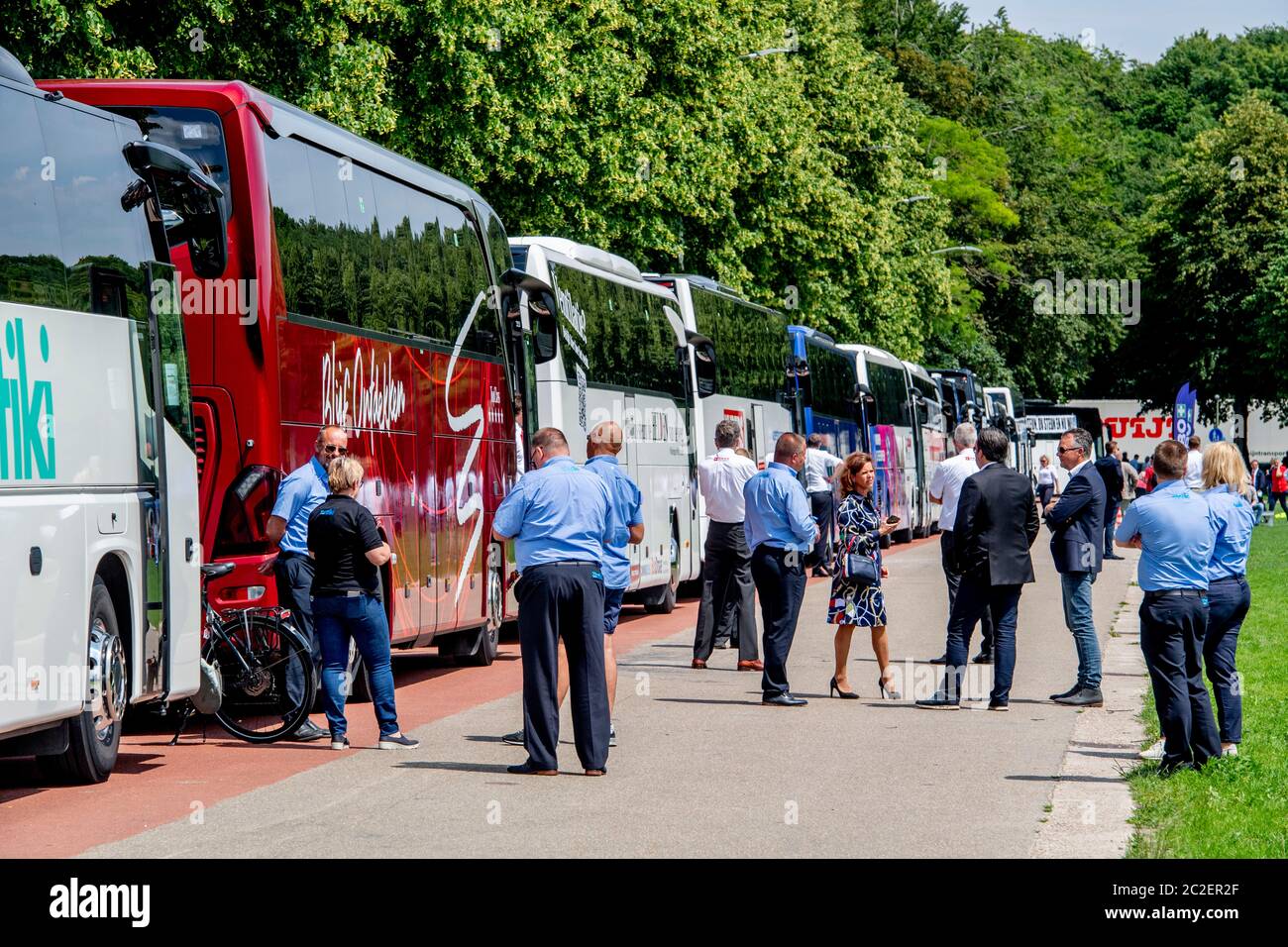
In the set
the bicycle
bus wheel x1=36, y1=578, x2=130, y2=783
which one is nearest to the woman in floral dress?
the bicycle

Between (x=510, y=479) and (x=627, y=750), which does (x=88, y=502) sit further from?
(x=510, y=479)

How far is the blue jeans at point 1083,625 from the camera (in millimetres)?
13844

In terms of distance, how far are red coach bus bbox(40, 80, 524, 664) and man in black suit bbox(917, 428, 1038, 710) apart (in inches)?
164

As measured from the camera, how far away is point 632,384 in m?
22.6

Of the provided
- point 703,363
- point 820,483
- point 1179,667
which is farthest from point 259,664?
point 703,363

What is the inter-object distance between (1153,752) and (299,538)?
213 inches

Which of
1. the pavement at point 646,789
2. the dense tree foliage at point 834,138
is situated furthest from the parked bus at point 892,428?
the pavement at point 646,789

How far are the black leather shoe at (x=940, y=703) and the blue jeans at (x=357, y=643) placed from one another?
4.06m

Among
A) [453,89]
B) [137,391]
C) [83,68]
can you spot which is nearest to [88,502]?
[137,391]

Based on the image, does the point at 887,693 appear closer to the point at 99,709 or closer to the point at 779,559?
the point at 779,559

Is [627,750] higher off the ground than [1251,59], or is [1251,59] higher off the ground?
[1251,59]

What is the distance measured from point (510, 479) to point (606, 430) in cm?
630

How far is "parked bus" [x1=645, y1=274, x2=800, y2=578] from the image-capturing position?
25984mm
